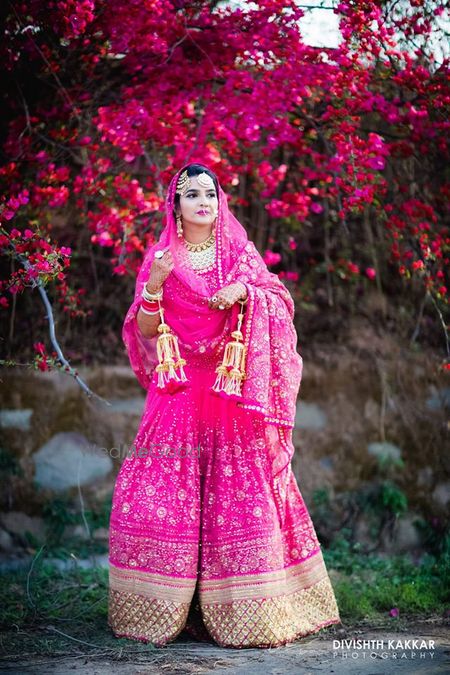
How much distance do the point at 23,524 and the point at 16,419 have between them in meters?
0.74

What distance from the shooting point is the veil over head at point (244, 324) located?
3.41 metres

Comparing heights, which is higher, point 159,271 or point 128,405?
point 159,271

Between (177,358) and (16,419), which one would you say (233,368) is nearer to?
(177,358)

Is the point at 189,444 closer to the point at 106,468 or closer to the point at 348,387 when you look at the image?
the point at 106,468

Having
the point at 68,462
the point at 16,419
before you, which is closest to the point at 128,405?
the point at 68,462

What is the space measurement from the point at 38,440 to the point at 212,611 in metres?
2.65

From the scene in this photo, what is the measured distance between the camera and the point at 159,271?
11.0ft

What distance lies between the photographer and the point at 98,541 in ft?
17.5

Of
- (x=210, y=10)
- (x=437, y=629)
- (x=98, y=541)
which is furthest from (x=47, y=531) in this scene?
(x=210, y=10)

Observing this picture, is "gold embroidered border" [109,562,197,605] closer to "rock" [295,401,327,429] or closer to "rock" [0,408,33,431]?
"rock" [0,408,33,431]

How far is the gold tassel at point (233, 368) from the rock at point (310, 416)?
2.56m

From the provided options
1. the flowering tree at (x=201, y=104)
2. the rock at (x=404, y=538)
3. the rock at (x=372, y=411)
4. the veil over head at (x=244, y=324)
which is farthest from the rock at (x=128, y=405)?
the veil over head at (x=244, y=324)

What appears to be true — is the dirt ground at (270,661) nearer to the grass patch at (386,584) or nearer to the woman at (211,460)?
the woman at (211,460)

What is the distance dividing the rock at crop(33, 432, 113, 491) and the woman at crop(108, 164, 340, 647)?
2154mm
